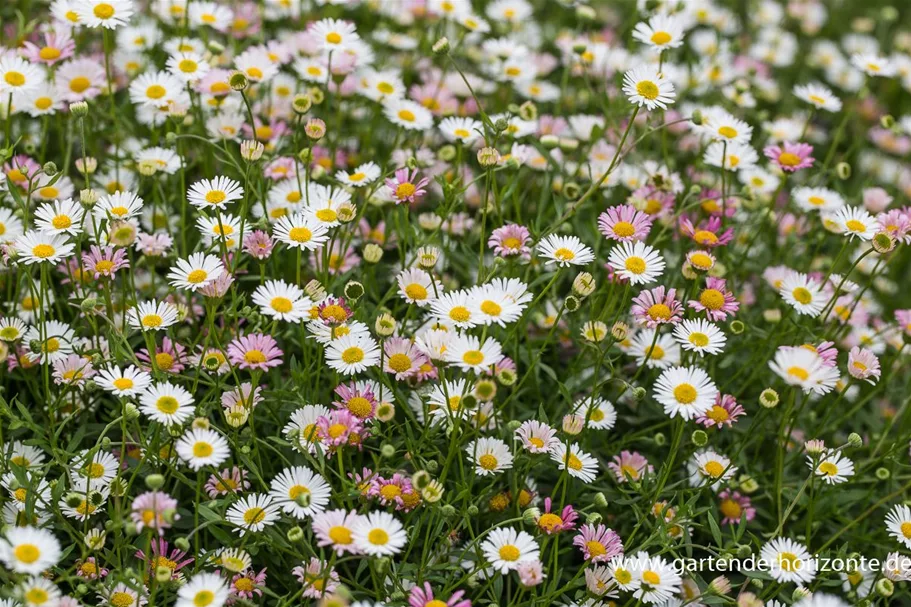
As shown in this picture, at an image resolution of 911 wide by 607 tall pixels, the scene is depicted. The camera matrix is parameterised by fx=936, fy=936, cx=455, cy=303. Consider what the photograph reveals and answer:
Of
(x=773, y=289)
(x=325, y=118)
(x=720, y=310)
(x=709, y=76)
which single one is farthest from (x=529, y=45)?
(x=720, y=310)

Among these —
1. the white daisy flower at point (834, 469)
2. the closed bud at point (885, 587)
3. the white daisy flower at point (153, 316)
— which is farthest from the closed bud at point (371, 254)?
the closed bud at point (885, 587)

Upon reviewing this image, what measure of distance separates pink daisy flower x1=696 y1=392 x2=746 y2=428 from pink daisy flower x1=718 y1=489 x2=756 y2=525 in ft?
0.78

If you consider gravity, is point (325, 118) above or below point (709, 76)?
below

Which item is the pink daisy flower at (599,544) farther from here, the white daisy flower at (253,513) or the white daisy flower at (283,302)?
the white daisy flower at (283,302)

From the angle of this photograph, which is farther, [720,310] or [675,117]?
[675,117]

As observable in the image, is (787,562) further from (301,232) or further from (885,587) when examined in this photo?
(301,232)

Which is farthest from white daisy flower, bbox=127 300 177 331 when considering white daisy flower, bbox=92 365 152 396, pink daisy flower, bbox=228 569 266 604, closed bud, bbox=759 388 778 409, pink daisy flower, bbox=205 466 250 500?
closed bud, bbox=759 388 778 409

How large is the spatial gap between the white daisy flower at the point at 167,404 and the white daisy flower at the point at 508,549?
0.67 m

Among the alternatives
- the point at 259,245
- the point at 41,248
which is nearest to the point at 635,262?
the point at 259,245

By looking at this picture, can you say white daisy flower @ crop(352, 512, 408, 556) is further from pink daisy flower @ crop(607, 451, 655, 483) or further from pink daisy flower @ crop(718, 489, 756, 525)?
pink daisy flower @ crop(718, 489, 756, 525)

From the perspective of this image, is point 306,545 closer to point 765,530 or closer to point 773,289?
point 765,530

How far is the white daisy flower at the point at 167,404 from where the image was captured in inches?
74.7

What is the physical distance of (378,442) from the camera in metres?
2.24

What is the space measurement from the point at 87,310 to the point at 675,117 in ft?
7.13
